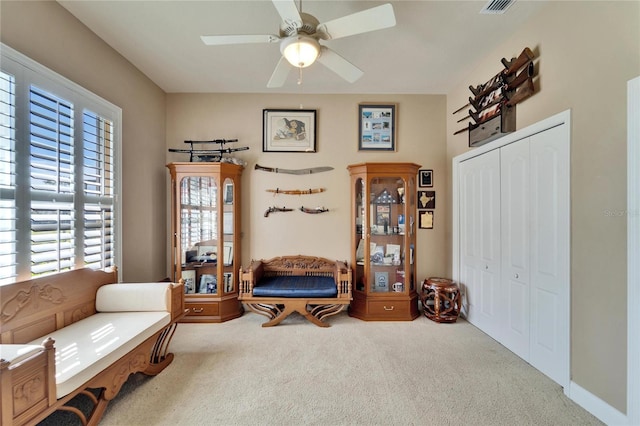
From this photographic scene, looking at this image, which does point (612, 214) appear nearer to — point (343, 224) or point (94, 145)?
point (343, 224)

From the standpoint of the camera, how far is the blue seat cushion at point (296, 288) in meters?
2.75

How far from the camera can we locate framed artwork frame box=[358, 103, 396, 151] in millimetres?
3303

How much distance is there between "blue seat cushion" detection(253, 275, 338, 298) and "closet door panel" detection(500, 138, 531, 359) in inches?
66.5

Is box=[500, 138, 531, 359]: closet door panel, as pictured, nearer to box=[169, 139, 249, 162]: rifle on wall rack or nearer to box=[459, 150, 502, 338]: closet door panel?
box=[459, 150, 502, 338]: closet door panel

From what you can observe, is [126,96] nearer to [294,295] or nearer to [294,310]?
[294,295]

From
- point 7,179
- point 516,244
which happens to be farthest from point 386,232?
point 7,179

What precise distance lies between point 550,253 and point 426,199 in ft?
5.08

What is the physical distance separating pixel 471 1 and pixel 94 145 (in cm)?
334

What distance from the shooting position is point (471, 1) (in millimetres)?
1871

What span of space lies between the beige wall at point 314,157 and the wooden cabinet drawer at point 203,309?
689 mm

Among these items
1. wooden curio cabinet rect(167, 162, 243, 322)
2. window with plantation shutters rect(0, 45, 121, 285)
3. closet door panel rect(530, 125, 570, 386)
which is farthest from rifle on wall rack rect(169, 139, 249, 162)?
closet door panel rect(530, 125, 570, 386)

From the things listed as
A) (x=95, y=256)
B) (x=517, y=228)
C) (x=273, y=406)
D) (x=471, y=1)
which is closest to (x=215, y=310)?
(x=95, y=256)

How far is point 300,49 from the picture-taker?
1586 millimetres

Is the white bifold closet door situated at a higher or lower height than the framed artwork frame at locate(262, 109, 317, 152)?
lower
